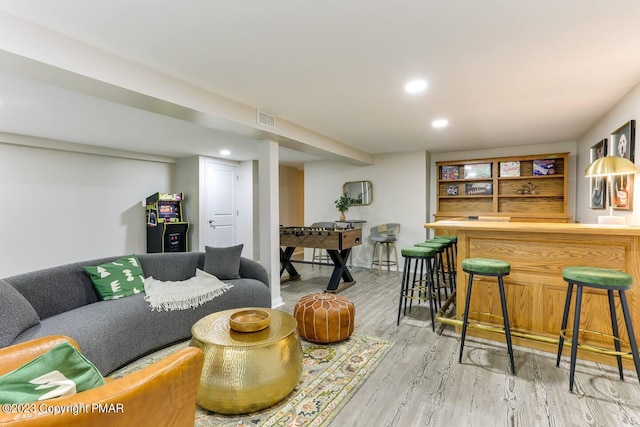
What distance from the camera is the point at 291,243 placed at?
487 centimetres

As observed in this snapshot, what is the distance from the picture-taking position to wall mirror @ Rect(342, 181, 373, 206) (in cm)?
639

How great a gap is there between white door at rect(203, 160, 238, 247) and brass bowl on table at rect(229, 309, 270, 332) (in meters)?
4.59

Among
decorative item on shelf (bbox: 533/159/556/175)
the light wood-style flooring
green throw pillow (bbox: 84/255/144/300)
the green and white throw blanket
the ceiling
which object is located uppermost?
the ceiling

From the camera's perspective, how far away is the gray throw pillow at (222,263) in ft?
11.0

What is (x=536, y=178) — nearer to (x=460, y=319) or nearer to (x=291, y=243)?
(x=460, y=319)

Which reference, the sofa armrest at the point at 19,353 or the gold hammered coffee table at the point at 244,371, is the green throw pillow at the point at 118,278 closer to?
the gold hammered coffee table at the point at 244,371

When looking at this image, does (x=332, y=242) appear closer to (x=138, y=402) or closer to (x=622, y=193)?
(x=622, y=193)

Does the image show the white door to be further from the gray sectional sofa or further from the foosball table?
the gray sectional sofa

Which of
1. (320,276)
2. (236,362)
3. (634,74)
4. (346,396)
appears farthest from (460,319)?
(320,276)

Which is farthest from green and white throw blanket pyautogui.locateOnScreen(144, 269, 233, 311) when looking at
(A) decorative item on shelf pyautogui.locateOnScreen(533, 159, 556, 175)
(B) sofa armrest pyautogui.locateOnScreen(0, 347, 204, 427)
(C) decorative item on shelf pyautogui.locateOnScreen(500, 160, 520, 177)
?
(A) decorative item on shelf pyautogui.locateOnScreen(533, 159, 556, 175)

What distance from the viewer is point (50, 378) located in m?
0.88

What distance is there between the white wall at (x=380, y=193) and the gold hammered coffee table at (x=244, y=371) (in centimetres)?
449

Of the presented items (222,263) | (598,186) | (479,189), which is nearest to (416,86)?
(222,263)

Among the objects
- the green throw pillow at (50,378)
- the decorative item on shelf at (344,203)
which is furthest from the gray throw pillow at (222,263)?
the decorative item on shelf at (344,203)
